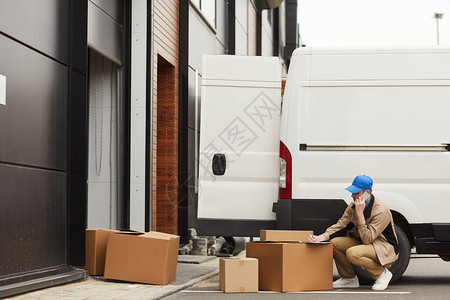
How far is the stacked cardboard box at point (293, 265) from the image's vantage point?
881cm

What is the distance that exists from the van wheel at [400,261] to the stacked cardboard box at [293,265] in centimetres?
68

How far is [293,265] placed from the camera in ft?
29.0

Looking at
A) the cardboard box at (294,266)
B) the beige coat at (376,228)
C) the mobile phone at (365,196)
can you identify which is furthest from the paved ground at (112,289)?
the mobile phone at (365,196)

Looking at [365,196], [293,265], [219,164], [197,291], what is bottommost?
[197,291]

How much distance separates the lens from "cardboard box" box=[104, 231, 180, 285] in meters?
9.16

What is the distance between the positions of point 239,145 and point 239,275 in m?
1.85

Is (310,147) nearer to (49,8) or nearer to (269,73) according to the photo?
(269,73)

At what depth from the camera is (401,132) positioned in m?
9.57

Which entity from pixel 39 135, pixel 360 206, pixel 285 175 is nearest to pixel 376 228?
pixel 360 206

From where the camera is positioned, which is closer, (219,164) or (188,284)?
(188,284)

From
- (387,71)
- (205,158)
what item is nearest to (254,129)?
(205,158)

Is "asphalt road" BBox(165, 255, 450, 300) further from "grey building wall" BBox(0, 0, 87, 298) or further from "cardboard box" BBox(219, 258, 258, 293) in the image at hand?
"grey building wall" BBox(0, 0, 87, 298)

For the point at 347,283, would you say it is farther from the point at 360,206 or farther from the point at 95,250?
the point at 95,250

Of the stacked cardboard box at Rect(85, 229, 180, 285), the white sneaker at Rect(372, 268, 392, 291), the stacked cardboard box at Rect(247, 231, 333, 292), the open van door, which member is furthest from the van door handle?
the white sneaker at Rect(372, 268, 392, 291)
